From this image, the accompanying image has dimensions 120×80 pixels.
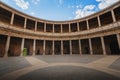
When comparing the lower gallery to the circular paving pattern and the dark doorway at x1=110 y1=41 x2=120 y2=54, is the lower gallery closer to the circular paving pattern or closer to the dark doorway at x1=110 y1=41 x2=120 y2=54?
the dark doorway at x1=110 y1=41 x2=120 y2=54

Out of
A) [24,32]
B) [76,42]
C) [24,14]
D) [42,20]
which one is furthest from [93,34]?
[24,14]

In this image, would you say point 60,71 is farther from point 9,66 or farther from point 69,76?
point 9,66

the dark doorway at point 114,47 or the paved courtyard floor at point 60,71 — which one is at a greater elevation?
the dark doorway at point 114,47

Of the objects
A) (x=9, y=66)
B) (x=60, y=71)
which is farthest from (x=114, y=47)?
(x=9, y=66)

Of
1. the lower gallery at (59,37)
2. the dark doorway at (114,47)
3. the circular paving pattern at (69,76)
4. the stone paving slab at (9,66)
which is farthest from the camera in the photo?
the dark doorway at (114,47)

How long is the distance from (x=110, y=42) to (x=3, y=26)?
938 inches

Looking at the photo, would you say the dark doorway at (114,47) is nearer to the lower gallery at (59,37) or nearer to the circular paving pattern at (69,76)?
the lower gallery at (59,37)

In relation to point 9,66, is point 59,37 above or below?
above

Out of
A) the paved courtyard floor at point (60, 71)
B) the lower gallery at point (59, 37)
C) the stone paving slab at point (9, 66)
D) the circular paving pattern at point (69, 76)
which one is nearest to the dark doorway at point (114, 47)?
the lower gallery at point (59, 37)

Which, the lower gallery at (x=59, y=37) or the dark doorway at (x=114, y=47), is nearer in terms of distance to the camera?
the lower gallery at (x=59, y=37)

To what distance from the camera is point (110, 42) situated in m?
18.8

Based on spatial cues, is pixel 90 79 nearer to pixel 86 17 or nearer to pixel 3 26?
pixel 3 26

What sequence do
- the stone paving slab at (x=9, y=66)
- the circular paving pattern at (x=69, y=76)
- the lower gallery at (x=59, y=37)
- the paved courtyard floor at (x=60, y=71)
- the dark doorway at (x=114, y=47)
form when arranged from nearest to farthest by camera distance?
1. the circular paving pattern at (x=69, y=76)
2. the paved courtyard floor at (x=60, y=71)
3. the stone paving slab at (x=9, y=66)
4. the lower gallery at (x=59, y=37)
5. the dark doorway at (x=114, y=47)

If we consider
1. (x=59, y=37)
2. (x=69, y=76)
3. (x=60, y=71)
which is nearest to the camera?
(x=69, y=76)
